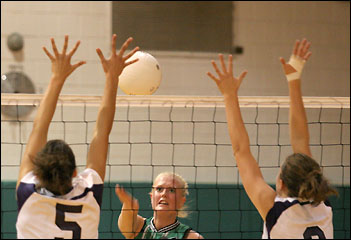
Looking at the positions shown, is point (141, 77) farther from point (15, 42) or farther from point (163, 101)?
point (15, 42)

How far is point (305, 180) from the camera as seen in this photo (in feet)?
8.50

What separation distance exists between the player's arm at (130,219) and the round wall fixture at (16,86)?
3.83 meters

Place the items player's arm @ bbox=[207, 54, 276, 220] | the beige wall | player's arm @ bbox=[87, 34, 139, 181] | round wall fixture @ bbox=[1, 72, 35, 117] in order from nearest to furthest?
1. player's arm @ bbox=[207, 54, 276, 220]
2. player's arm @ bbox=[87, 34, 139, 181]
3. round wall fixture @ bbox=[1, 72, 35, 117]
4. the beige wall

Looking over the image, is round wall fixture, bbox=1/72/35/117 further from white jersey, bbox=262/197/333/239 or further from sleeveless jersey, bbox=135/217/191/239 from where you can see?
white jersey, bbox=262/197/333/239

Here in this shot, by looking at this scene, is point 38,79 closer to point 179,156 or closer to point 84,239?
point 179,156

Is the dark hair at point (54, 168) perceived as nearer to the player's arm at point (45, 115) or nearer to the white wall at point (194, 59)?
the player's arm at point (45, 115)

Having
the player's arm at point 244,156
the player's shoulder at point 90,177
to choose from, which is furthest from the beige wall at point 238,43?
the player's shoulder at point 90,177

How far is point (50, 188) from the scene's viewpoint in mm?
2609

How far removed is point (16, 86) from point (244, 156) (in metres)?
5.03

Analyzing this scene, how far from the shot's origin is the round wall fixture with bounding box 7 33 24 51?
733cm

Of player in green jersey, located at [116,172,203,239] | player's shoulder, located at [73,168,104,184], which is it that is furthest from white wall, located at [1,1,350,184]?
player's shoulder, located at [73,168,104,184]

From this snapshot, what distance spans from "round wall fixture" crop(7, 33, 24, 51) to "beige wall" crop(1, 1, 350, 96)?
68 mm

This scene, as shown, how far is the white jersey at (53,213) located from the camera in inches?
102

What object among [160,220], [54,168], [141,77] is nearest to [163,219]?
[160,220]
